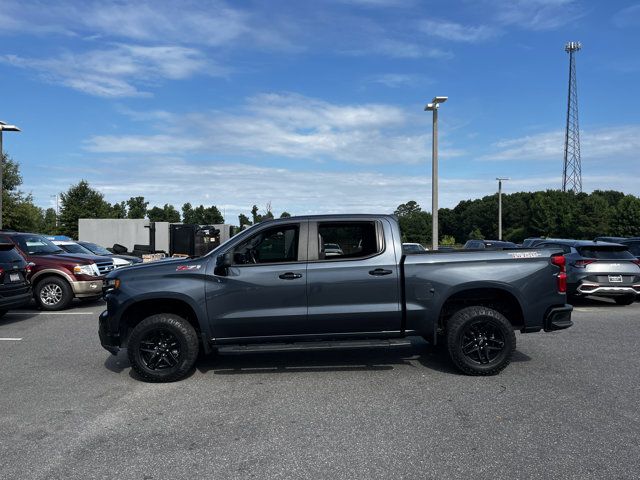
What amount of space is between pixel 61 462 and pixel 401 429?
271 cm

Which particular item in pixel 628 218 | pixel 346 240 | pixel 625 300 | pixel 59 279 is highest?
pixel 628 218

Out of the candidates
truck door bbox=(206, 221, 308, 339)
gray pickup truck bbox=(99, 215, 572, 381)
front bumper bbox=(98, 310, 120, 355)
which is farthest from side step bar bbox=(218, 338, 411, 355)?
front bumper bbox=(98, 310, 120, 355)

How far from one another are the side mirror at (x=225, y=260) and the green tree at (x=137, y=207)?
86332 millimetres

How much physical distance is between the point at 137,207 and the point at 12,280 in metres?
84.3

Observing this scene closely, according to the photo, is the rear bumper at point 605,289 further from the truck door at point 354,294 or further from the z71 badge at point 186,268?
the z71 badge at point 186,268

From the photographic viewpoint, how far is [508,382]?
577cm

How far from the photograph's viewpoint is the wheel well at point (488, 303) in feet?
20.2

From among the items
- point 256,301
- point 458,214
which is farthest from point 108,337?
point 458,214

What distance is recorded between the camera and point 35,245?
12.8m

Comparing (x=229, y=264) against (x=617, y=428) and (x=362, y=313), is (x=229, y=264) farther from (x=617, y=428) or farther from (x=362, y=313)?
(x=617, y=428)

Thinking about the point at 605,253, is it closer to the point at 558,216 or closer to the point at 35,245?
the point at 35,245

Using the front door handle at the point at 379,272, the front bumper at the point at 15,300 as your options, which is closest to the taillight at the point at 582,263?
the front door handle at the point at 379,272

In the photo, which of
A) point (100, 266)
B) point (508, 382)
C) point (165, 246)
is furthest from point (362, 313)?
point (165, 246)

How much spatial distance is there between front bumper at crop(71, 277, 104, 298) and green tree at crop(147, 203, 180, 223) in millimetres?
81559
